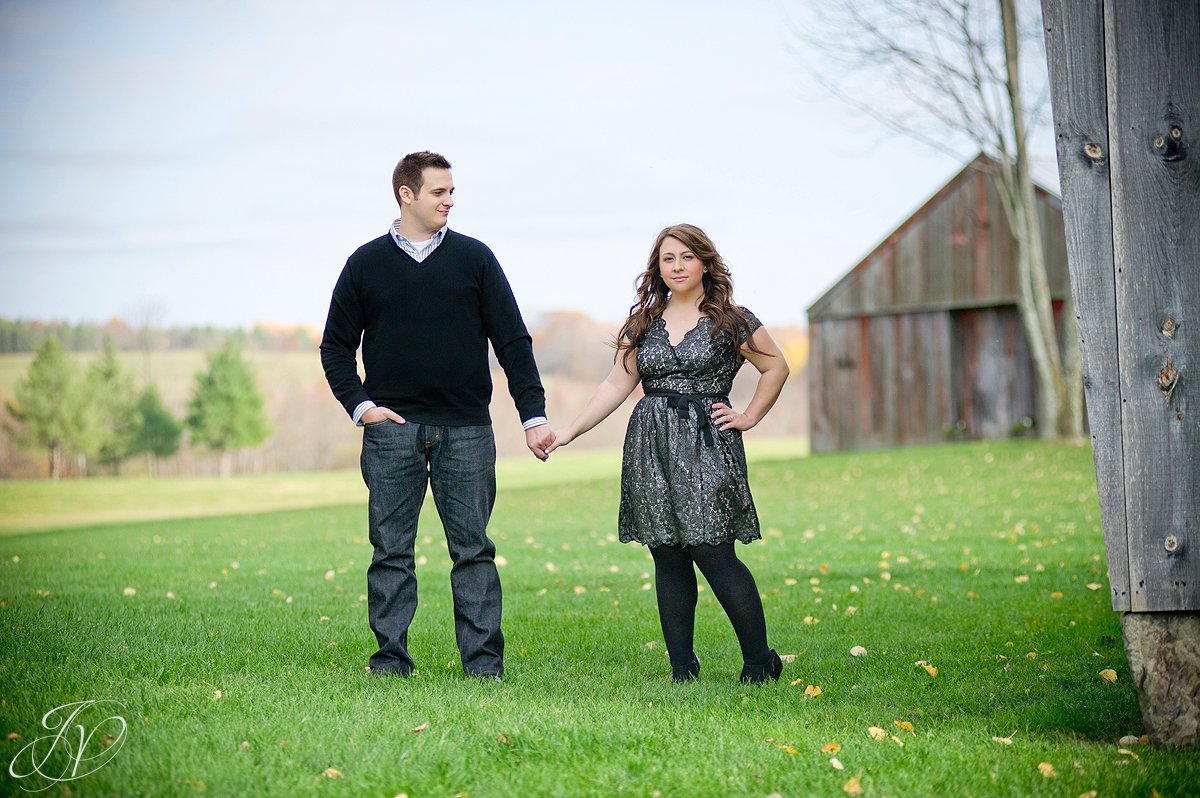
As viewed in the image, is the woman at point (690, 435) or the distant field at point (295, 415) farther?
the distant field at point (295, 415)

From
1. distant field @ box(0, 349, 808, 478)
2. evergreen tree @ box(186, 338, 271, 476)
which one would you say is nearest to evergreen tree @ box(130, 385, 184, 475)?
distant field @ box(0, 349, 808, 478)

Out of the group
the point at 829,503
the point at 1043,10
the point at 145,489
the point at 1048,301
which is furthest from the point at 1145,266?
the point at 145,489

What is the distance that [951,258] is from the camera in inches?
936

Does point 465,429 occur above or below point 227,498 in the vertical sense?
above

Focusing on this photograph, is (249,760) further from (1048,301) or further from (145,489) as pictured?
(145,489)

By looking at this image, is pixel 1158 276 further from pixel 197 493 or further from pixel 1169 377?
pixel 197 493

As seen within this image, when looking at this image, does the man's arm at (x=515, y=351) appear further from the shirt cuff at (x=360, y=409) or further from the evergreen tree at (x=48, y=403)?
the evergreen tree at (x=48, y=403)

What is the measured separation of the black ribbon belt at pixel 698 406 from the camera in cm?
500

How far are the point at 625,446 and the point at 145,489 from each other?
1199 inches

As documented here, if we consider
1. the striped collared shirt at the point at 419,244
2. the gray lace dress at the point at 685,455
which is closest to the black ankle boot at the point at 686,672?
the gray lace dress at the point at 685,455

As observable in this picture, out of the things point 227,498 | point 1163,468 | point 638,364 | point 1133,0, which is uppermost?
point 1133,0

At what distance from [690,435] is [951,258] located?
20.3 meters

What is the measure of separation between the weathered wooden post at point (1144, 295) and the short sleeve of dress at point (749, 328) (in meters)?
1.43

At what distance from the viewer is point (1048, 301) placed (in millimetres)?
20875
